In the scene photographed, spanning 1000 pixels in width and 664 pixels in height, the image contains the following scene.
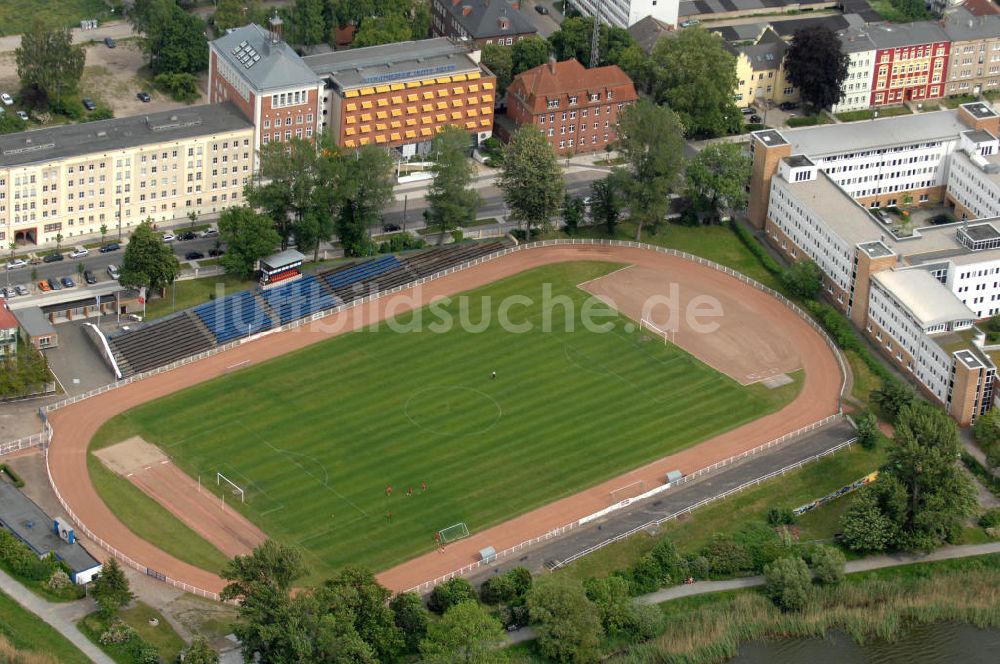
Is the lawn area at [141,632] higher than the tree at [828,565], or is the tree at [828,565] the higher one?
the tree at [828,565]

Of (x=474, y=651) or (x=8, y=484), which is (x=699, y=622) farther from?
(x=8, y=484)

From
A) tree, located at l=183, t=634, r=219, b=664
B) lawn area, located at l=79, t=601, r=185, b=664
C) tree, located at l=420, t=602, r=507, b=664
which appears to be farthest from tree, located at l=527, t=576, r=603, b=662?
lawn area, located at l=79, t=601, r=185, b=664

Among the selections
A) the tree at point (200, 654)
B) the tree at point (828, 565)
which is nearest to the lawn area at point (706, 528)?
the tree at point (828, 565)

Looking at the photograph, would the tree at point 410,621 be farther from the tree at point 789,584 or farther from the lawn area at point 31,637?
the tree at point 789,584

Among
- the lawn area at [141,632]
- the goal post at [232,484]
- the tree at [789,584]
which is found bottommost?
the lawn area at [141,632]

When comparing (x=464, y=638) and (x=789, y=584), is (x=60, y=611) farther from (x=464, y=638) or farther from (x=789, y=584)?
(x=789, y=584)

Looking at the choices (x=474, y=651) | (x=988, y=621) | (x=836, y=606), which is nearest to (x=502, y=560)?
(x=474, y=651)
